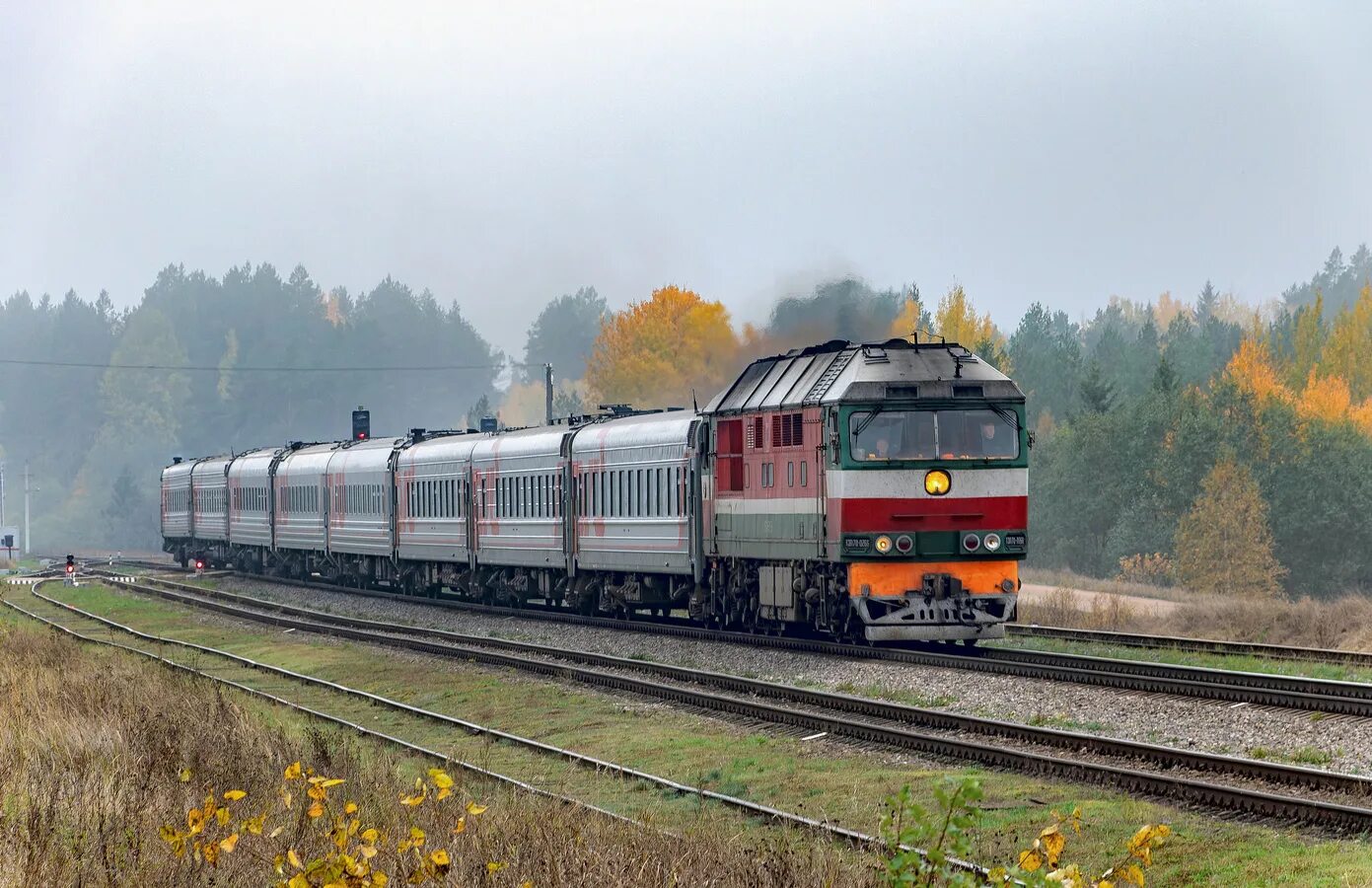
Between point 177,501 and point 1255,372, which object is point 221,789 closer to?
point 177,501

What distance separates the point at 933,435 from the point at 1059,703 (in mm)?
5942

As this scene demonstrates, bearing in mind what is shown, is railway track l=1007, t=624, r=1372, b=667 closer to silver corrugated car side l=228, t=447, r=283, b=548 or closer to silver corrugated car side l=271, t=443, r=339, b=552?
silver corrugated car side l=271, t=443, r=339, b=552

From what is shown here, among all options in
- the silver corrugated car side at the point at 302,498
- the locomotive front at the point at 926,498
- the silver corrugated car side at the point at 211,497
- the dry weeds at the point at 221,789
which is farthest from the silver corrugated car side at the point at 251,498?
the dry weeds at the point at 221,789

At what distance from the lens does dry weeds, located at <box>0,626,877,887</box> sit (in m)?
9.41

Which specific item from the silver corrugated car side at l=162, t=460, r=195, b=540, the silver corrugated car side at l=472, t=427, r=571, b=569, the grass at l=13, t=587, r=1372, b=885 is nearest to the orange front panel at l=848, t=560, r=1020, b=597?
the grass at l=13, t=587, r=1372, b=885

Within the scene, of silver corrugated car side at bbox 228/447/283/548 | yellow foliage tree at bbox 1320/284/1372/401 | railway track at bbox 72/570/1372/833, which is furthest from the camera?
yellow foliage tree at bbox 1320/284/1372/401

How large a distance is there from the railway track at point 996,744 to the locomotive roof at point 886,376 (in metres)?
4.30

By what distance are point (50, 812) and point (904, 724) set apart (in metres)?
9.19

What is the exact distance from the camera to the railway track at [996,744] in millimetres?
12523

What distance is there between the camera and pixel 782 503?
2536 centimetres

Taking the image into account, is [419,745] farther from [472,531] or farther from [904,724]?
[472,531]

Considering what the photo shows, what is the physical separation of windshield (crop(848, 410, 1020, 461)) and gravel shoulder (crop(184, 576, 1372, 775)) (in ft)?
9.49

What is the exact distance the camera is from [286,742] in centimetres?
1611

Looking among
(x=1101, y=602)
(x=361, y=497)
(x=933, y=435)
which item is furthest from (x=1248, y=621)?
(x=361, y=497)
